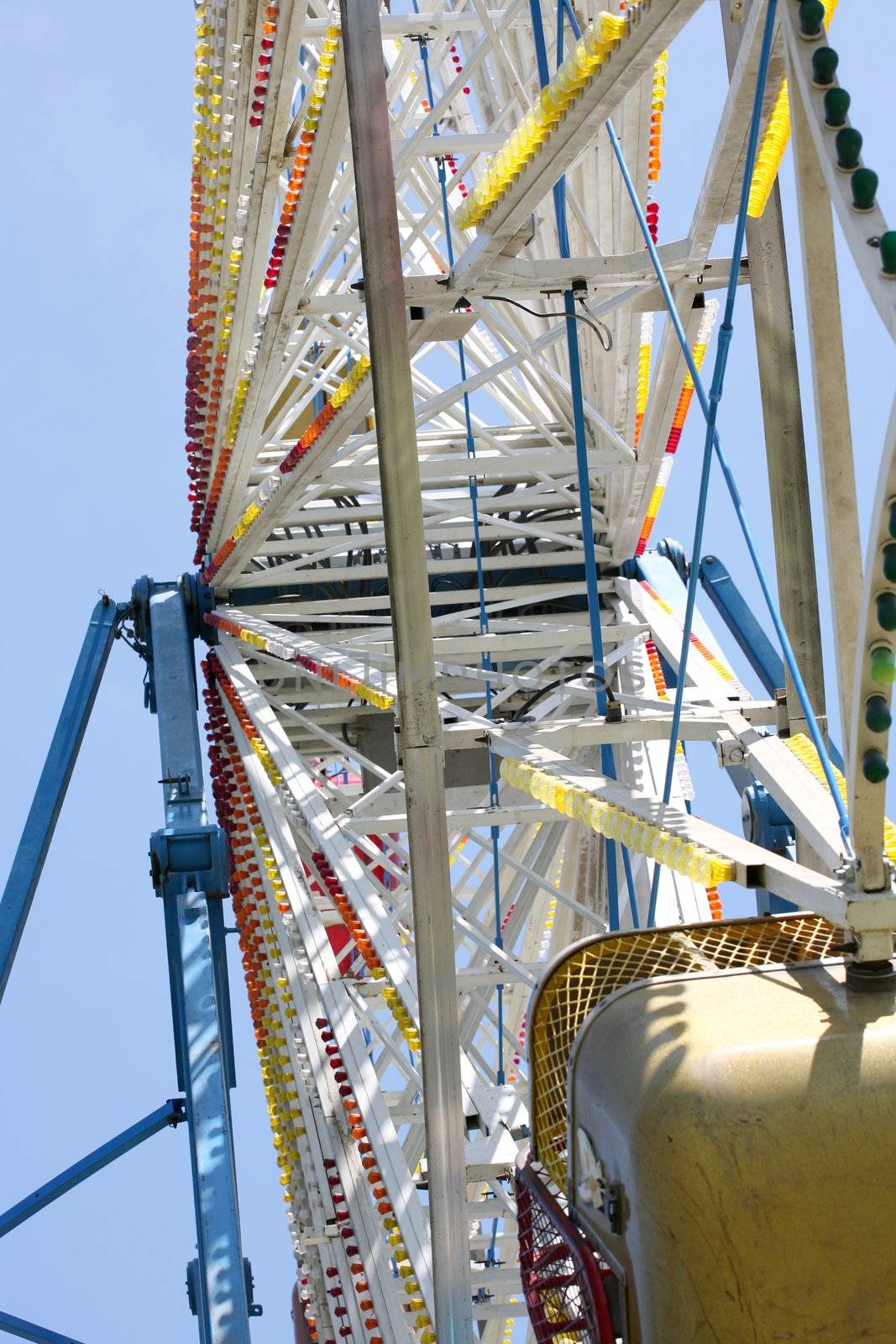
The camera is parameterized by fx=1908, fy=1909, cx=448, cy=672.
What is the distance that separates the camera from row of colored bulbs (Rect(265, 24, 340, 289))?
35.4ft

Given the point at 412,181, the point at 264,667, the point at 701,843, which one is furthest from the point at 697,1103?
the point at 264,667

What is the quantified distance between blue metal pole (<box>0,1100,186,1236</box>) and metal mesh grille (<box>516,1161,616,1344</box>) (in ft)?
29.6

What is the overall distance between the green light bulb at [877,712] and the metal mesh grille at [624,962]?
2.66ft

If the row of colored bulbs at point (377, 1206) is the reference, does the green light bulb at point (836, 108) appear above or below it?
above

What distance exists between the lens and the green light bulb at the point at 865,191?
18.0 feet

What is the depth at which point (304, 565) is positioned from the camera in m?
18.1

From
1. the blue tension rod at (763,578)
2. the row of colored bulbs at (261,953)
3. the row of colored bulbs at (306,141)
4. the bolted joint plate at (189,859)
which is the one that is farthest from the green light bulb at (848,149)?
the bolted joint plate at (189,859)

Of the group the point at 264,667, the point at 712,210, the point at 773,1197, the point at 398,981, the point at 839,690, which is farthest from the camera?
the point at 264,667

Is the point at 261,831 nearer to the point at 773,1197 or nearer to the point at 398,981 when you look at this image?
the point at 398,981

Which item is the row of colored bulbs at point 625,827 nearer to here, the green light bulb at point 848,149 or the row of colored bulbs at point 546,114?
the green light bulb at point 848,149

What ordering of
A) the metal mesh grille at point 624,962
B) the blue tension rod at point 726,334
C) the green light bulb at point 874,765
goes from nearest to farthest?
the green light bulb at point 874,765, the metal mesh grille at point 624,962, the blue tension rod at point 726,334

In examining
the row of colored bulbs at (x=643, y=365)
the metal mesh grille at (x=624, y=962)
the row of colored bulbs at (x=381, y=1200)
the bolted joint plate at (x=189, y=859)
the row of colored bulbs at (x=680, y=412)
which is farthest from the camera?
the row of colored bulbs at (x=643, y=365)

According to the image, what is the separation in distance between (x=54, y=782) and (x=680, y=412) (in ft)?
21.3

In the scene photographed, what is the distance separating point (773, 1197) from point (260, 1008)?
10218 millimetres
